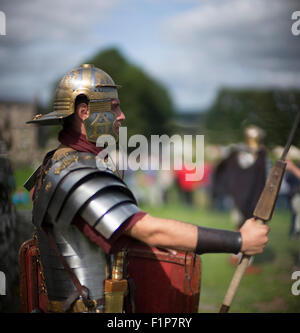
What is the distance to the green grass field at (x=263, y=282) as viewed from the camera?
5.95 m

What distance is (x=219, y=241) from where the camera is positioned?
8.42 ft

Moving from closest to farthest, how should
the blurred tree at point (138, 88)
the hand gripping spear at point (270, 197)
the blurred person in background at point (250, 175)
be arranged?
the hand gripping spear at point (270, 197)
the blurred person in background at point (250, 175)
the blurred tree at point (138, 88)

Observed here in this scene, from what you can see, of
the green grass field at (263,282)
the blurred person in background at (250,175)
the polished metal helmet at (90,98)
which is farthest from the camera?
the blurred person in background at (250,175)

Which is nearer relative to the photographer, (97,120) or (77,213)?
(77,213)

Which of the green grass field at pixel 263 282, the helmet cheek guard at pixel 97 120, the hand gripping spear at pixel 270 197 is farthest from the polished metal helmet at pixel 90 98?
the green grass field at pixel 263 282

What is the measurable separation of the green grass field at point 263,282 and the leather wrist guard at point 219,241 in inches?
134

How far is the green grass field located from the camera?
5949mm

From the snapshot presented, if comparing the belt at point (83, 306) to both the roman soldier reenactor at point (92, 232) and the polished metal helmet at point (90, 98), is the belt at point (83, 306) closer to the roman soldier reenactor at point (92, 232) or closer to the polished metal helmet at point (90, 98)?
the roman soldier reenactor at point (92, 232)

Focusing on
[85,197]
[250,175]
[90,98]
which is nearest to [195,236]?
[85,197]

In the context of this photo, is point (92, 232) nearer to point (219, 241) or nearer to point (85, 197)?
point (85, 197)

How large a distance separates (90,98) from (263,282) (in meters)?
5.42

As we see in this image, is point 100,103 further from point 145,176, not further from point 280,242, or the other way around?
point 145,176

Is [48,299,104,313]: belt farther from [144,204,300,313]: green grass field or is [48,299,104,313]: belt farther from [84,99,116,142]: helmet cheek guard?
[144,204,300,313]: green grass field
